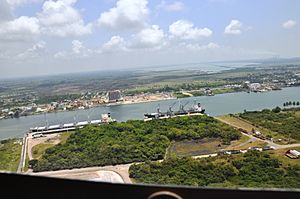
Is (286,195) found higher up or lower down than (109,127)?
higher up

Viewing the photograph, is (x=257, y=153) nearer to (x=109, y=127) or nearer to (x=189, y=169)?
(x=189, y=169)

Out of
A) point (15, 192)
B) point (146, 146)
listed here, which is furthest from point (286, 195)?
point (146, 146)

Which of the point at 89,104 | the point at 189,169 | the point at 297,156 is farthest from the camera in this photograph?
the point at 89,104

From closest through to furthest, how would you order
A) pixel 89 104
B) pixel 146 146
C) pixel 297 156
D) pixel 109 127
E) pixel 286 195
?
pixel 286 195 < pixel 297 156 < pixel 146 146 < pixel 109 127 < pixel 89 104

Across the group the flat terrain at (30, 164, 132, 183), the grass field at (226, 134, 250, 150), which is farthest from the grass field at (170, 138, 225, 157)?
the flat terrain at (30, 164, 132, 183)

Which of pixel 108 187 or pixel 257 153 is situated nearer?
pixel 108 187

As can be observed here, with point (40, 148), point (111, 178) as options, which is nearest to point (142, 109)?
point (40, 148)
